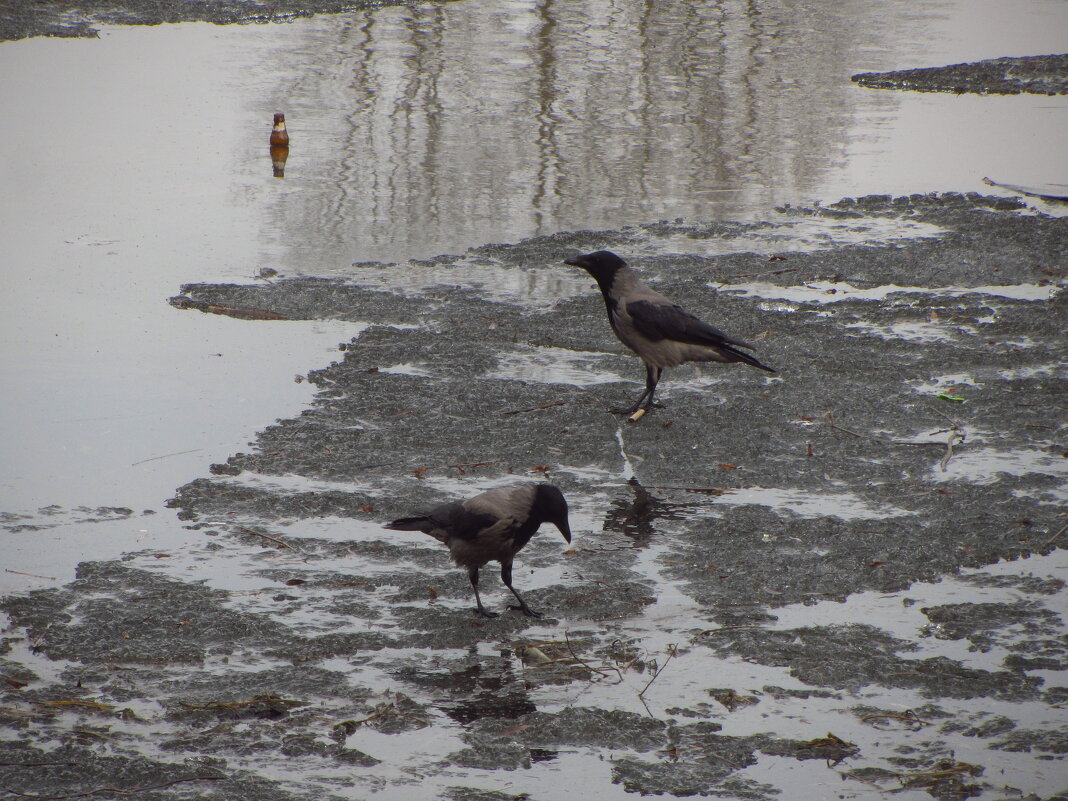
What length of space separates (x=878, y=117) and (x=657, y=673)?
11.5 meters

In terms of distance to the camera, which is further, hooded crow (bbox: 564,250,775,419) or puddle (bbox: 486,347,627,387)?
puddle (bbox: 486,347,627,387)

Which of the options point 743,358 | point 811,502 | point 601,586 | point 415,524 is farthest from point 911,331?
point 415,524

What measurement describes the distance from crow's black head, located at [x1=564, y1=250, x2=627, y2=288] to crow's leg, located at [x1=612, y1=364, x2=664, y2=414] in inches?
26.7

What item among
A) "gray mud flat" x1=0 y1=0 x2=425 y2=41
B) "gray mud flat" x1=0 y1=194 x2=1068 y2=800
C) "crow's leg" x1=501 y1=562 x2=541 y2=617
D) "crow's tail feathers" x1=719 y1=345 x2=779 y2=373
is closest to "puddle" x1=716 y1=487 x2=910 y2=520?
"gray mud flat" x1=0 y1=194 x2=1068 y2=800

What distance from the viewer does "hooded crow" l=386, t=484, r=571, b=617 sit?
16.6ft

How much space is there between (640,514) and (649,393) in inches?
60.4

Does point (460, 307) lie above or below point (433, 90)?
below

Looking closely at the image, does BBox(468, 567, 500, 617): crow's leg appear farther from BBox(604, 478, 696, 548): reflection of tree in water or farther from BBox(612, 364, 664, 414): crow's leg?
BBox(612, 364, 664, 414): crow's leg

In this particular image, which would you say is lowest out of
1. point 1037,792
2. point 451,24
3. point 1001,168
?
point 1037,792

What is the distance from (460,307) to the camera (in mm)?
8688

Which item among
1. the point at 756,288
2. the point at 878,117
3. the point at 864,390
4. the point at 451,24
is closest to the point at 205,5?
the point at 451,24

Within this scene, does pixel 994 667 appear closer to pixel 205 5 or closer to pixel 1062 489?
pixel 1062 489

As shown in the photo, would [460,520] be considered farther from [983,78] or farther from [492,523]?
[983,78]

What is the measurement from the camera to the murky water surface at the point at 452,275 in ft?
14.7
